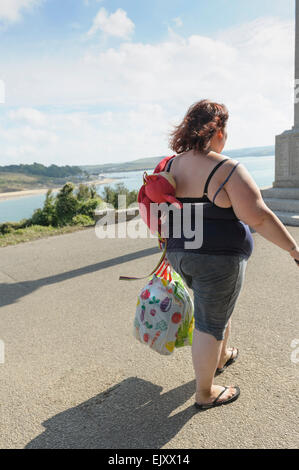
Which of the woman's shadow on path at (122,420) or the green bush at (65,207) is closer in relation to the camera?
the woman's shadow on path at (122,420)

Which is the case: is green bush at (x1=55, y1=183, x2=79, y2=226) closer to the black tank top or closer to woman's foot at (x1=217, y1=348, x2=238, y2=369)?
woman's foot at (x1=217, y1=348, x2=238, y2=369)

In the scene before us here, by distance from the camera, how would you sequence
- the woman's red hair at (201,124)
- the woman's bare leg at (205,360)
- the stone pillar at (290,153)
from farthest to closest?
the stone pillar at (290,153) → the woman's bare leg at (205,360) → the woman's red hair at (201,124)

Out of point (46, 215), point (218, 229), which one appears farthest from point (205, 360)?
point (46, 215)

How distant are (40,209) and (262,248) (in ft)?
20.8

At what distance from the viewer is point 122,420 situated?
7.43ft

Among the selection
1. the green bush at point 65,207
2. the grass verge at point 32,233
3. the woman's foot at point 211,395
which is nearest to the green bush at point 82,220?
the green bush at point 65,207

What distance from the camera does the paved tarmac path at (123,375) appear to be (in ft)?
6.99

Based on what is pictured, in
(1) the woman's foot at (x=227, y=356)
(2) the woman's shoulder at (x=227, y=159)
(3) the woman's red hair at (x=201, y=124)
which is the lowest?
(1) the woman's foot at (x=227, y=356)

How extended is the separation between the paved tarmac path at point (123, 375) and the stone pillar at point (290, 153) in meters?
4.72

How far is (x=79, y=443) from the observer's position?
2096mm

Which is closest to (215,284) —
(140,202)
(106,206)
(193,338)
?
(193,338)

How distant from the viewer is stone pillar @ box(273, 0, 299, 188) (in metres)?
8.90

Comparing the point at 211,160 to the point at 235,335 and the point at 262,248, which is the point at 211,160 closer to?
the point at 235,335

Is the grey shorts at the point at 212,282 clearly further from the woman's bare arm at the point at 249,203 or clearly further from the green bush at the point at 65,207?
the green bush at the point at 65,207
